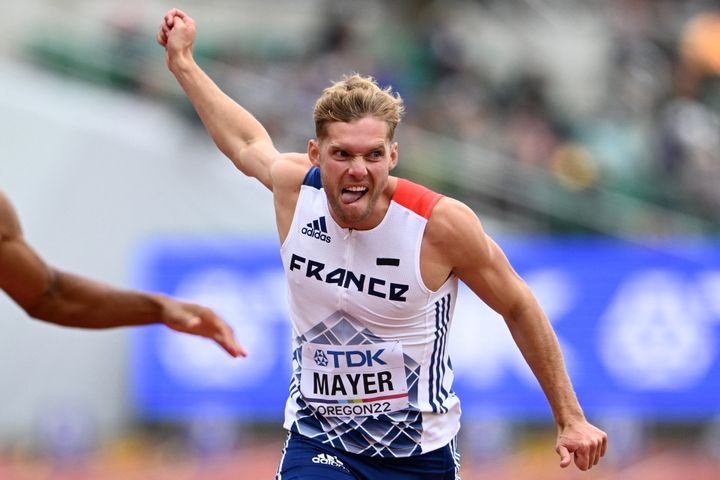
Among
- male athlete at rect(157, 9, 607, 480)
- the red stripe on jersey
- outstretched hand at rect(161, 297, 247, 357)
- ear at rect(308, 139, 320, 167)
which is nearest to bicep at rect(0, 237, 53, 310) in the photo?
outstretched hand at rect(161, 297, 247, 357)

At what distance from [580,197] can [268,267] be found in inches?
133

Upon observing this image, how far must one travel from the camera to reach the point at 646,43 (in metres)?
17.9

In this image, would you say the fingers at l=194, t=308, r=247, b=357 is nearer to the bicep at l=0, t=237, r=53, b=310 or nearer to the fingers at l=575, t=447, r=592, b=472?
the bicep at l=0, t=237, r=53, b=310

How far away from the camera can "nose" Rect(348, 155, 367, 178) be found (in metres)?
5.53

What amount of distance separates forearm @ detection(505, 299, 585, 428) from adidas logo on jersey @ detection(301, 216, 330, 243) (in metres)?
0.83

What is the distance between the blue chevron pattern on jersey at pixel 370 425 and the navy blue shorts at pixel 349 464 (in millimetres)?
35

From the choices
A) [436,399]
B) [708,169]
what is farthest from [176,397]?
[436,399]

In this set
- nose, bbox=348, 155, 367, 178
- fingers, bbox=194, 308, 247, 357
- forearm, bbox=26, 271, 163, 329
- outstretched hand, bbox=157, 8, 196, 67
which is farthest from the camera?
forearm, bbox=26, 271, 163, 329

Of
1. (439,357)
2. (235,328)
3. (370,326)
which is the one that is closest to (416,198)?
(370,326)

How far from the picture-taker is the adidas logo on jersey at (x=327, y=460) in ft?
19.0

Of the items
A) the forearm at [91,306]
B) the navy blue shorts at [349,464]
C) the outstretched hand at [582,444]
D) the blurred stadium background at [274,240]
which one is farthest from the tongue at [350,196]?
the blurred stadium background at [274,240]

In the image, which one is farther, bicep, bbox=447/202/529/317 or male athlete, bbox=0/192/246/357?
male athlete, bbox=0/192/246/357

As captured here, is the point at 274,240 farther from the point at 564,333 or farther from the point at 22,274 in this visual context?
the point at 22,274

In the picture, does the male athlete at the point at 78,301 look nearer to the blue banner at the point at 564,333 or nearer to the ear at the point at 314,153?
the ear at the point at 314,153
